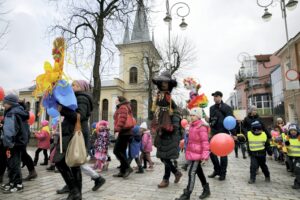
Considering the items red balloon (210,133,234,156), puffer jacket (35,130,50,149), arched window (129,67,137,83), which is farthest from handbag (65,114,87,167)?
arched window (129,67,137,83)

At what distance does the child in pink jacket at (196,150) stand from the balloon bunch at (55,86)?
84.9 inches

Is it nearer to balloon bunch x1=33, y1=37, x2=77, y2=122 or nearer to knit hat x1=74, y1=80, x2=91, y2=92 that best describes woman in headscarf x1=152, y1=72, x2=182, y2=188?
knit hat x1=74, y1=80, x2=91, y2=92

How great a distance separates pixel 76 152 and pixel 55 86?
107 centimetres

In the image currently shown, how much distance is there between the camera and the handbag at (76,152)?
144 inches

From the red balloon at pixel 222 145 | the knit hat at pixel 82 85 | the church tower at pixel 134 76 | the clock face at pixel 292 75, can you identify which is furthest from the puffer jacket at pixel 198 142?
the church tower at pixel 134 76

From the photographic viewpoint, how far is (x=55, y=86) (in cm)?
386

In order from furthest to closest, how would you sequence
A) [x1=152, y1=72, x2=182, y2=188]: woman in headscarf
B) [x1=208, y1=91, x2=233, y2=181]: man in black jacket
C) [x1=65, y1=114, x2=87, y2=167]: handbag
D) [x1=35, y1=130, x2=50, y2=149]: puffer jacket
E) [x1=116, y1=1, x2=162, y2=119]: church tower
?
[x1=116, y1=1, x2=162, y2=119]: church tower
[x1=35, y1=130, x2=50, y2=149]: puffer jacket
[x1=208, y1=91, x2=233, y2=181]: man in black jacket
[x1=152, y1=72, x2=182, y2=188]: woman in headscarf
[x1=65, y1=114, x2=87, y2=167]: handbag

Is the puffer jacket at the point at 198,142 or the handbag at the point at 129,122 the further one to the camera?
the handbag at the point at 129,122

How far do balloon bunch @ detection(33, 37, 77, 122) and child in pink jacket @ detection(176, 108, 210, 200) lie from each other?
7.08 ft

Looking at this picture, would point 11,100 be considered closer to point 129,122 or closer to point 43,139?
point 129,122

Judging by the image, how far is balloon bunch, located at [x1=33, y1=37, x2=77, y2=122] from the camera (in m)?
3.78

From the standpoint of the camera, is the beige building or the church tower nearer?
the church tower

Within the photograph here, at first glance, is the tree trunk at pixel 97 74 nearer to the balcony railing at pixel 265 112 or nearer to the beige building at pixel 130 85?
the beige building at pixel 130 85

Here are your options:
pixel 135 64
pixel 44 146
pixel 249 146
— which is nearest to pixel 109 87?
pixel 135 64
